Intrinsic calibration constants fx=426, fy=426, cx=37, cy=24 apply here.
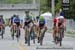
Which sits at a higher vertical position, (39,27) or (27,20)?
(27,20)

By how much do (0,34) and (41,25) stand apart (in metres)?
8.15

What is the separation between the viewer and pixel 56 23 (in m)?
22.5

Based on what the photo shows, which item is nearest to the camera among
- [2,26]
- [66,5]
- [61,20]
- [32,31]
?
[61,20]

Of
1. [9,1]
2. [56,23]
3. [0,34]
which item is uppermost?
[56,23]

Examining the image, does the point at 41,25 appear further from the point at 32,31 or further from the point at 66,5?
the point at 66,5

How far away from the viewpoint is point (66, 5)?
32.7 metres

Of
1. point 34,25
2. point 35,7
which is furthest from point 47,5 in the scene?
point 34,25

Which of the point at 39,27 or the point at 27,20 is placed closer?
the point at 39,27

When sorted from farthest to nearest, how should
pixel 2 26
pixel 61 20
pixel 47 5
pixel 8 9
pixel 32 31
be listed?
1. pixel 8 9
2. pixel 47 5
3. pixel 2 26
4. pixel 32 31
5. pixel 61 20

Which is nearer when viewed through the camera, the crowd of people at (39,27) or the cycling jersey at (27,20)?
the crowd of people at (39,27)

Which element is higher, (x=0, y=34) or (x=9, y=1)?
(x=0, y=34)

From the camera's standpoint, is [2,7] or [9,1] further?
[9,1]

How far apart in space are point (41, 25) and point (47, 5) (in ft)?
188

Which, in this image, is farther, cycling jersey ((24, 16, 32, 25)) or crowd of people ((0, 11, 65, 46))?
cycling jersey ((24, 16, 32, 25))
